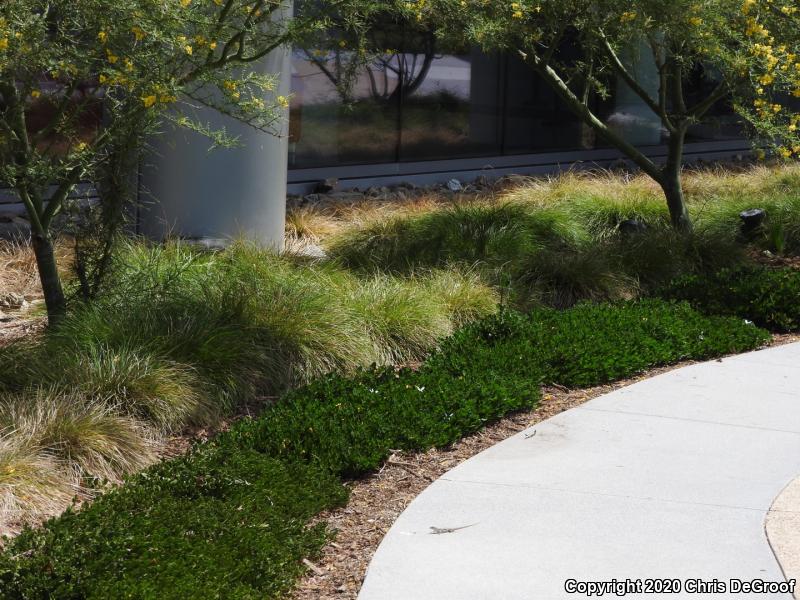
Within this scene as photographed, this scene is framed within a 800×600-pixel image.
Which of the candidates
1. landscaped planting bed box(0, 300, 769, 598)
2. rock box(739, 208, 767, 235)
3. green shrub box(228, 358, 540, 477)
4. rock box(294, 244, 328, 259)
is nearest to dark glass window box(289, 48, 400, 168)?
rock box(294, 244, 328, 259)

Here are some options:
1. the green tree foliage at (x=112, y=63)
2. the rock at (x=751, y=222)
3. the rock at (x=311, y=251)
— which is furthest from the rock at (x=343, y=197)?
the green tree foliage at (x=112, y=63)

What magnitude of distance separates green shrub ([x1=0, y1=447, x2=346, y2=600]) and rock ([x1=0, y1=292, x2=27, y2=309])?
3.74 meters

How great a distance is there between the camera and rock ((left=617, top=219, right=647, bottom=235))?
10938 mm

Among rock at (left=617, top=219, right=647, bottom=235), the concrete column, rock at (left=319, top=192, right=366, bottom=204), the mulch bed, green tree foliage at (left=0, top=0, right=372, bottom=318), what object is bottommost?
the mulch bed

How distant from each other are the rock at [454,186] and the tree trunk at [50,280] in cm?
870

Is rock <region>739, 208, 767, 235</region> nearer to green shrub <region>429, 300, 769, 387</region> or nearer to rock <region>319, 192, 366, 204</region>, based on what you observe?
green shrub <region>429, 300, 769, 387</region>

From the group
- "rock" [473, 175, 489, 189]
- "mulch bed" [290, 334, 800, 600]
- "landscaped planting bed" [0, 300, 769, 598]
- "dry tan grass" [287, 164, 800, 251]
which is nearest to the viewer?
"landscaped planting bed" [0, 300, 769, 598]

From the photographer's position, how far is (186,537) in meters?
4.21

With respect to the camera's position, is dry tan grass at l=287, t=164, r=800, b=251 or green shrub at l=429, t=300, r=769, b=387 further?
dry tan grass at l=287, t=164, r=800, b=251

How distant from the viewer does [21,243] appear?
9469 millimetres

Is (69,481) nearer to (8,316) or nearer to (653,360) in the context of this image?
(8,316)

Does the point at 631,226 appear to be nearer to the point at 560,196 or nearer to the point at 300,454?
the point at 560,196

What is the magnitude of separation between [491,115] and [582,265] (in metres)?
7.89

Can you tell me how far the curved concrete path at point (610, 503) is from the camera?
13.5ft
